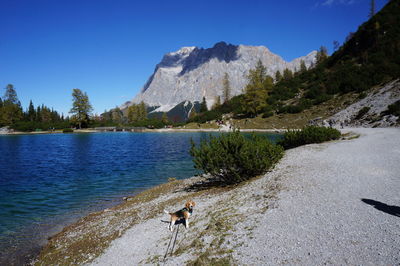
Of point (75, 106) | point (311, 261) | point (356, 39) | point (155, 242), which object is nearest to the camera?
point (311, 261)

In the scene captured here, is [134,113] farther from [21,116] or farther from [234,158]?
[234,158]

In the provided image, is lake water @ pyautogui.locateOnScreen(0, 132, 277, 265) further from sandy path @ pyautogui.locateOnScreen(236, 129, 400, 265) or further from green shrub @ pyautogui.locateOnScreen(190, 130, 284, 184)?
sandy path @ pyautogui.locateOnScreen(236, 129, 400, 265)

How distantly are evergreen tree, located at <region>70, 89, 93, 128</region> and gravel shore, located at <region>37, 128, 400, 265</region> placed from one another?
10478 cm

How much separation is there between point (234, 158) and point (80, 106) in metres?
107

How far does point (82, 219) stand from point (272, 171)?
9708 millimetres

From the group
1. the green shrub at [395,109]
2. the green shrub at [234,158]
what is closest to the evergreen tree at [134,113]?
the green shrub at [395,109]

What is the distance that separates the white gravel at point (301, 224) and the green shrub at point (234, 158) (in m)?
0.93

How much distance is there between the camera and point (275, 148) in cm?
1291

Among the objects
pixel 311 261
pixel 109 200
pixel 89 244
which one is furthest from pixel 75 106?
pixel 311 261

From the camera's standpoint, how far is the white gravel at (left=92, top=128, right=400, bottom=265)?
4492 millimetres

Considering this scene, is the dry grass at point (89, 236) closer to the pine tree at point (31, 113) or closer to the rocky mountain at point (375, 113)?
the rocky mountain at point (375, 113)

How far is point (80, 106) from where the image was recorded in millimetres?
102625

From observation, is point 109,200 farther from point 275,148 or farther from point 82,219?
point 275,148

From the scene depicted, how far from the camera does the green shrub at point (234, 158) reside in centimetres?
1097
